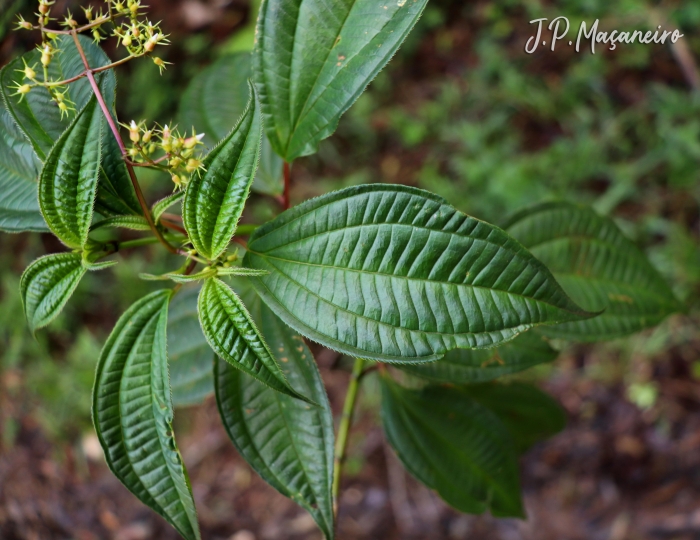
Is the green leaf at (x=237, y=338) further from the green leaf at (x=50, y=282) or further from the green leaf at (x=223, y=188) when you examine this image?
the green leaf at (x=50, y=282)

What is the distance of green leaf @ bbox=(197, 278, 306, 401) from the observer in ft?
2.00

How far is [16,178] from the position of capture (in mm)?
848

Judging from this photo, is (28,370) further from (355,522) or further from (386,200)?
(386,200)

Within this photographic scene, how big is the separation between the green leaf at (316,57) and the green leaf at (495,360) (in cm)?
42

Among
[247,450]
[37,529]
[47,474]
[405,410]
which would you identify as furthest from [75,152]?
[47,474]

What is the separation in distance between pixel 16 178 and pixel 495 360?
821 millimetres

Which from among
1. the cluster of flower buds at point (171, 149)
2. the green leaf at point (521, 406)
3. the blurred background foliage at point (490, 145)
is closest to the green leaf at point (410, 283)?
the cluster of flower buds at point (171, 149)

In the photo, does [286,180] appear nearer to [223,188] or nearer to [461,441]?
[223,188]

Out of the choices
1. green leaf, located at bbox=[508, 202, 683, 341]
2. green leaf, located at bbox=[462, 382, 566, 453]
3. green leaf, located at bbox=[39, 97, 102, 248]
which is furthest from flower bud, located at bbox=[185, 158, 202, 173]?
green leaf, located at bbox=[462, 382, 566, 453]

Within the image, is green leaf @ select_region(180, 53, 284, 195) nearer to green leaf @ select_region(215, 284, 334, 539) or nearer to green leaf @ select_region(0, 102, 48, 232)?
green leaf @ select_region(0, 102, 48, 232)

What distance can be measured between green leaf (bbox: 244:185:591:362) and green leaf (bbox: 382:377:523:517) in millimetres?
483

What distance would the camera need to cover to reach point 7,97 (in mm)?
721

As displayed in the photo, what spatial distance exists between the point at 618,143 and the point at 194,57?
1808 millimetres

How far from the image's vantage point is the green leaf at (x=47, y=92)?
0.73 m
